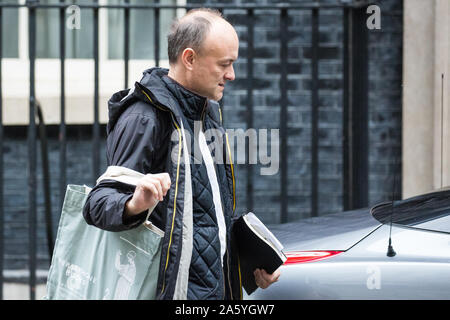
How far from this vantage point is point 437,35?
19.0 ft

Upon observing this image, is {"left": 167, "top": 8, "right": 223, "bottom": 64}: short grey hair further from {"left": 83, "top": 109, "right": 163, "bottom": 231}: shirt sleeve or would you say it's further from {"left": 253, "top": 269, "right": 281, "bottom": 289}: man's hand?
{"left": 253, "top": 269, "right": 281, "bottom": 289}: man's hand

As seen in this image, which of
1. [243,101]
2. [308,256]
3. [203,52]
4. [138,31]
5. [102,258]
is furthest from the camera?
[138,31]

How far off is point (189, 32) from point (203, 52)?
0.08 m

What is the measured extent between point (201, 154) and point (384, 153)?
4.06 meters

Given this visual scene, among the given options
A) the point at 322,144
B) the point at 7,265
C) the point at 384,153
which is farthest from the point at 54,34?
the point at 384,153

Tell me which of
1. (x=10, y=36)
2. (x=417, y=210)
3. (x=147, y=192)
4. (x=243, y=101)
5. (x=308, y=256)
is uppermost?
(x=10, y=36)

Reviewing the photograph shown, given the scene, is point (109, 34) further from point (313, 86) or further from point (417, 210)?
point (417, 210)

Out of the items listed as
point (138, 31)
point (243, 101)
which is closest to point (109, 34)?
point (138, 31)

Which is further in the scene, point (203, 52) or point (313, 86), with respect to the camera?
point (313, 86)

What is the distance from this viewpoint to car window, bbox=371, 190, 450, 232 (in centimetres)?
336

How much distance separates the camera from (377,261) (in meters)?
3.27

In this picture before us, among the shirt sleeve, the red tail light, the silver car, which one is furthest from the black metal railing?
the shirt sleeve
